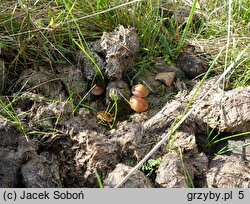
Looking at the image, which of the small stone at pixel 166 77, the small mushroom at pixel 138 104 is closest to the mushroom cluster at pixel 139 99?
the small mushroom at pixel 138 104

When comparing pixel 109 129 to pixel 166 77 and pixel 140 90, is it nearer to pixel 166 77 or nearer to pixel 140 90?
pixel 140 90

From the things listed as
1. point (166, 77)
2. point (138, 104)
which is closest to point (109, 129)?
point (138, 104)

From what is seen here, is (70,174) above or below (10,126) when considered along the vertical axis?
below

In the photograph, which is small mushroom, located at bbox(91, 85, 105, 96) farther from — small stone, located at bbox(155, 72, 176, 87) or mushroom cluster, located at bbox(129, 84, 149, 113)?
small stone, located at bbox(155, 72, 176, 87)

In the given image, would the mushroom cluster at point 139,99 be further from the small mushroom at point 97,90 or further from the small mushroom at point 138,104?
the small mushroom at point 97,90

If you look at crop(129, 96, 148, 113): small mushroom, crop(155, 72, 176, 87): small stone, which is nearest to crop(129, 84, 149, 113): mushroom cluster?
crop(129, 96, 148, 113): small mushroom

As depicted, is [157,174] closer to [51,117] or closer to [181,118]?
[181,118]

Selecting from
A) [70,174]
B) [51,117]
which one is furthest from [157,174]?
[51,117]
